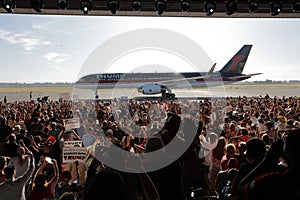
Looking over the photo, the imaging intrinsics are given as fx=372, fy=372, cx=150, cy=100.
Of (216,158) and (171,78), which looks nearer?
(216,158)

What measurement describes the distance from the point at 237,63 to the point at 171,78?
9842 millimetres

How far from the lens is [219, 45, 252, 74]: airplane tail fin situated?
5156 cm

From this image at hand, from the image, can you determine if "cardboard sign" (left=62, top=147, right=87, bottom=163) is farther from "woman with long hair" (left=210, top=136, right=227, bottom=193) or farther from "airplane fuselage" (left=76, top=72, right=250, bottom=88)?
"airplane fuselage" (left=76, top=72, right=250, bottom=88)

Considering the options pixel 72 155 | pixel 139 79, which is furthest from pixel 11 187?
pixel 139 79

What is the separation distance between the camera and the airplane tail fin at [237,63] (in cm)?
5156

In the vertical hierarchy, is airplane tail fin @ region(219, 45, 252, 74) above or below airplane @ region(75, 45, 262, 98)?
above

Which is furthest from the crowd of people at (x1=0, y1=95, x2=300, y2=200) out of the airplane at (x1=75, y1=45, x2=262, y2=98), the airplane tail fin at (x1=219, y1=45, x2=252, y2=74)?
the airplane tail fin at (x1=219, y1=45, x2=252, y2=74)

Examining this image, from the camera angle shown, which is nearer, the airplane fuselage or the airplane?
the airplane

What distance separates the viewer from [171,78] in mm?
49344

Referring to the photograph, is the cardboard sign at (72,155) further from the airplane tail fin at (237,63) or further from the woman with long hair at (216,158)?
the airplane tail fin at (237,63)

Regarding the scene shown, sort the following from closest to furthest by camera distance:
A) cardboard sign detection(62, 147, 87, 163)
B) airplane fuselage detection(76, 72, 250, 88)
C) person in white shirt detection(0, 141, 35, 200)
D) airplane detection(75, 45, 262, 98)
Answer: person in white shirt detection(0, 141, 35, 200), cardboard sign detection(62, 147, 87, 163), airplane detection(75, 45, 262, 98), airplane fuselage detection(76, 72, 250, 88)

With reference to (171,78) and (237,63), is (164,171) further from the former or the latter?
(237,63)

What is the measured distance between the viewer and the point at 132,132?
952cm

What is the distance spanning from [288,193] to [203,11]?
915cm
